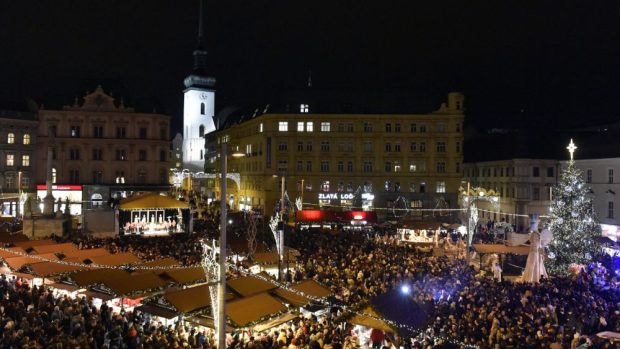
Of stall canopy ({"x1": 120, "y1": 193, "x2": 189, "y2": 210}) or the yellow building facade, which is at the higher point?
the yellow building facade

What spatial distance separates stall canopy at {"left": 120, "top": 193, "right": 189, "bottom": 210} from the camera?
1599 inches

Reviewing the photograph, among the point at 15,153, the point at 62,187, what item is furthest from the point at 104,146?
the point at 15,153

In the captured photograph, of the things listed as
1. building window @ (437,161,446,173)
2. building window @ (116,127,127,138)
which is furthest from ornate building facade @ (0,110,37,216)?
building window @ (437,161,446,173)

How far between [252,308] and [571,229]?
68.7 feet

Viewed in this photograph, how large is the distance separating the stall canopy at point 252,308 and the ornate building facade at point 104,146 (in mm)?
52852

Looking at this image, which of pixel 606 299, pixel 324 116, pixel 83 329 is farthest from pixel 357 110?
pixel 83 329

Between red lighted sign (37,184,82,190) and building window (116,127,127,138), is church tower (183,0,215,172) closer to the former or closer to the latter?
building window (116,127,127,138)

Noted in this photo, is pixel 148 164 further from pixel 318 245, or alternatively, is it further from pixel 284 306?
pixel 284 306

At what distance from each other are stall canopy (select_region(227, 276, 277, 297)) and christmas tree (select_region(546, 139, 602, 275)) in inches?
701

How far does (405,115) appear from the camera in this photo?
64.4 m

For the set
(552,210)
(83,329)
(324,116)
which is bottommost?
(83,329)

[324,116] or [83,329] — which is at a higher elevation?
[324,116]

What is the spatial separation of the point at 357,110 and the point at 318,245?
37029 millimetres

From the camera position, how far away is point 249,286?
18750mm
